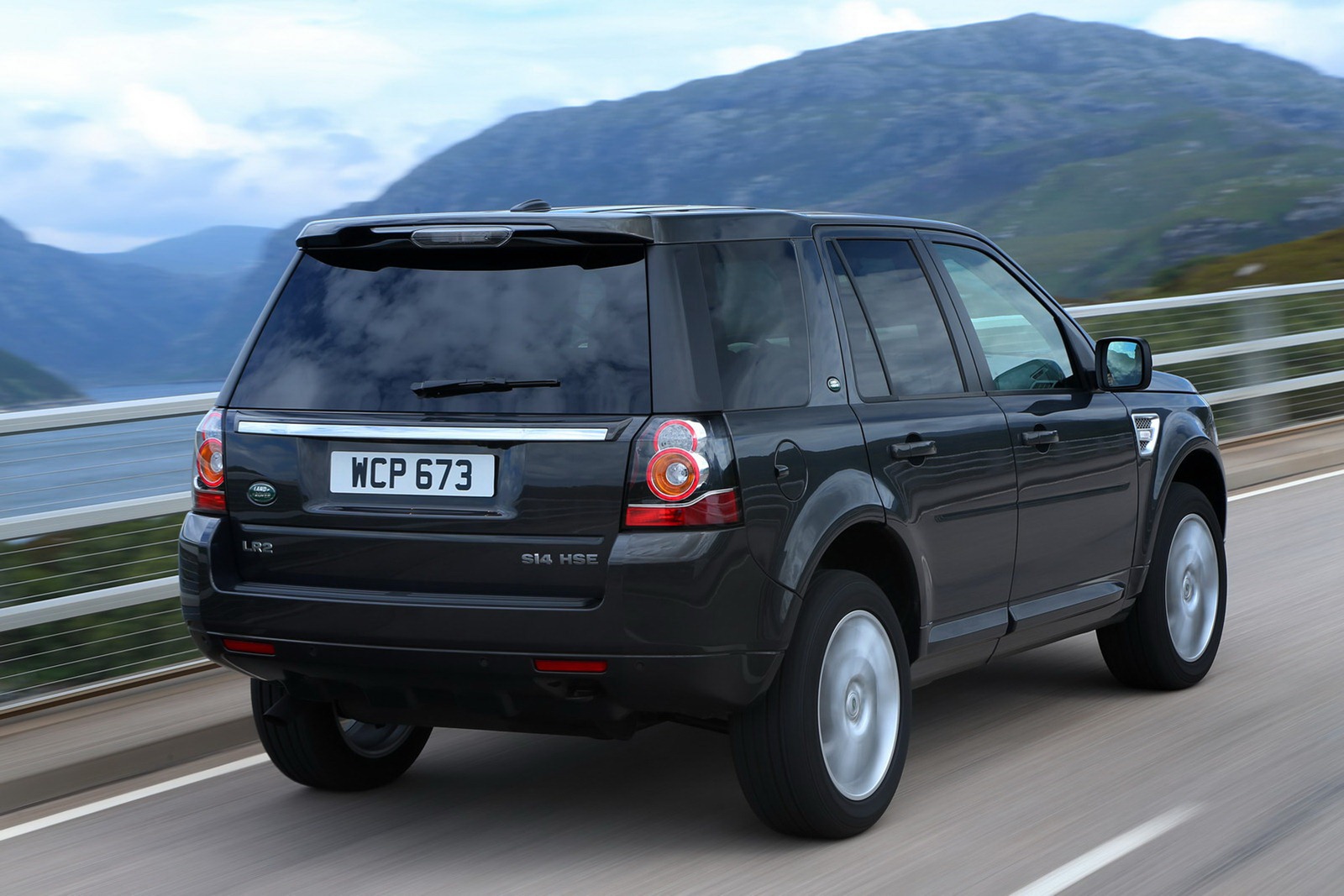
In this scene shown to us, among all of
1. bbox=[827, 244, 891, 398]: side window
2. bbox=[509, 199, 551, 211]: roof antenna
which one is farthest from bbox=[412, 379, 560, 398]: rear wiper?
bbox=[827, 244, 891, 398]: side window

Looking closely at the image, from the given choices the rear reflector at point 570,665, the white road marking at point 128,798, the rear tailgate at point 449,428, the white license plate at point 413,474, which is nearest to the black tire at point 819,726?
the rear reflector at point 570,665

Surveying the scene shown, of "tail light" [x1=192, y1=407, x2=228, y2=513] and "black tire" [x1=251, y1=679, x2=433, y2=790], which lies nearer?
"tail light" [x1=192, y1=407, x2=228, y2=513]

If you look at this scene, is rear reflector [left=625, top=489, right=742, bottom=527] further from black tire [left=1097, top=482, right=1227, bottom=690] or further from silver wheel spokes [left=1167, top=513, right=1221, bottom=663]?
silver wheel spokes [left=1167, top=513, right=1221, bottom=663]

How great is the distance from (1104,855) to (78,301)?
59782 mm

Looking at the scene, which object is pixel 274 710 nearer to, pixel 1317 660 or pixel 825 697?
pixel 825 697

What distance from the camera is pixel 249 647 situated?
4211 mm

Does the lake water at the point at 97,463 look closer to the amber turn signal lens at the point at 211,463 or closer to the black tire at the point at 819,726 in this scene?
the amber turn signal lens at the point at 211,463

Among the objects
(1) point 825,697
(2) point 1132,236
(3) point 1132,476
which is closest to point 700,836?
(1) point 825,697

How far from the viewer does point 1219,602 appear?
20.7ft

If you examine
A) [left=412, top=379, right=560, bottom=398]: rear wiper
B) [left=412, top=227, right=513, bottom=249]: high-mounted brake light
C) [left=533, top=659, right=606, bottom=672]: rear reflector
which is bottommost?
[left=533, top=659, right=606, bottom=672]: rear reflector

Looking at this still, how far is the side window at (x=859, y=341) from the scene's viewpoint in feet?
14.8

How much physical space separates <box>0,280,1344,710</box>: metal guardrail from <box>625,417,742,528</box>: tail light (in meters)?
3.16

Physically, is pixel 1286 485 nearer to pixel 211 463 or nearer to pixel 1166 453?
pixel 1166 453

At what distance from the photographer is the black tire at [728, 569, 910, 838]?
406 cm
